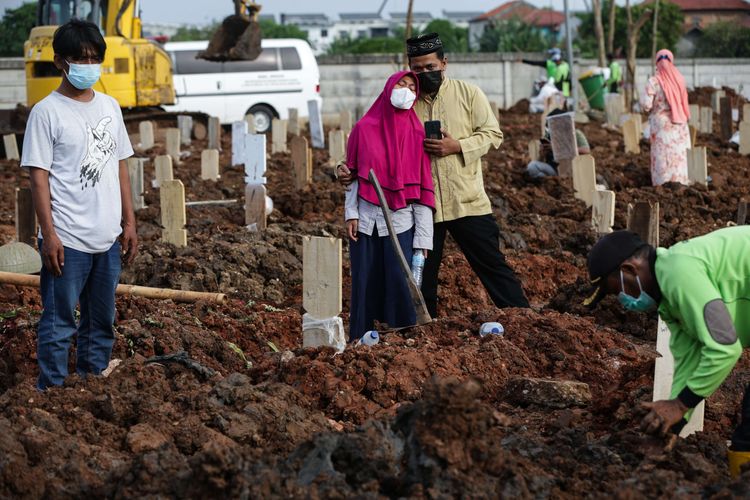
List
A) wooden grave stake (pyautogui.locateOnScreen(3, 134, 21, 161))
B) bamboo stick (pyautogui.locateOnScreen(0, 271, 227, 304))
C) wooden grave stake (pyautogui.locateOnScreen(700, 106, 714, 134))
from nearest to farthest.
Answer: bamboo stick (pyautogui.locateOnScreen(0, 271, 227, 304)) → wooden grave stake (pyautogui.locateOnScreen(3, 134, 21, 161)) → wooden grave stake (pyautogui.locateOnScreen(700, 106, 714, 134))

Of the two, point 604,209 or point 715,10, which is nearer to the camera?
point 604,209

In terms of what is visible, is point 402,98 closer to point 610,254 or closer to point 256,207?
point 610,254

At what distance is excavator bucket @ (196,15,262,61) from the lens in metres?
16.8

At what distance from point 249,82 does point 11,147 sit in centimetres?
801

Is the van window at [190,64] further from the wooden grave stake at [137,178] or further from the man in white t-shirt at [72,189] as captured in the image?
the man in white t-shirt at [72,189]

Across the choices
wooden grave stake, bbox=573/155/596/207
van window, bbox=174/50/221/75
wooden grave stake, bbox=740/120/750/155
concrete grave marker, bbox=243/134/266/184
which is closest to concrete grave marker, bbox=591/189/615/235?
wooden grave stake, bbox=573/155/596/207

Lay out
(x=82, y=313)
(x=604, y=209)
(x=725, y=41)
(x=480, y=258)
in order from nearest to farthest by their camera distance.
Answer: (x=82, y=313) < (x=480, y=258) < (x=604, y=209) < (x=725, y=41)

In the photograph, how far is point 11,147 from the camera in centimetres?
1633

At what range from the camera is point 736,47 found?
48.4m

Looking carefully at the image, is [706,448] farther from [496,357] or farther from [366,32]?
[366,32]

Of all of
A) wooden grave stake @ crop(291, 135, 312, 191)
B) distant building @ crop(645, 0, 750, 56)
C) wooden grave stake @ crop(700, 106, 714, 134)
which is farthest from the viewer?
distant building @ crop(645, 0, 750, 56)

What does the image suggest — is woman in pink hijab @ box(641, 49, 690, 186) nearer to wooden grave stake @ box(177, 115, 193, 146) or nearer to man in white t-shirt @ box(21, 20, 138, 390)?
man in white t-shirt @ box(21, 20, 138, 390)

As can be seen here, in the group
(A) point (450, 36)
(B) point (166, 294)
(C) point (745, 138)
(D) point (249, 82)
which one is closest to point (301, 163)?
(B) point (166, 294)

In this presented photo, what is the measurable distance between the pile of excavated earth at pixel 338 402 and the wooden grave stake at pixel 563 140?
2.54 m
